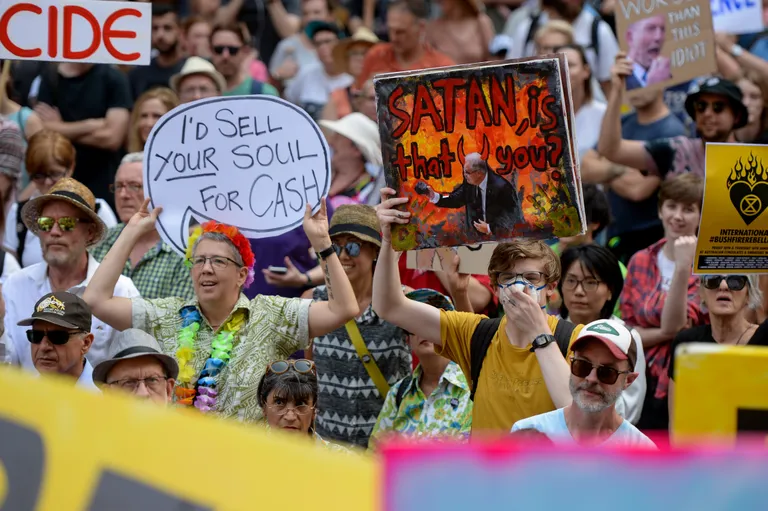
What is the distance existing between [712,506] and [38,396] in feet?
3.43

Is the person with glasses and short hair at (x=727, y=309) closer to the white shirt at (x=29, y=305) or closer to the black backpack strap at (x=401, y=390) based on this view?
the black backpack strap at (x=401, y=390)

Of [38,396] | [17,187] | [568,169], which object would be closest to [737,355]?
[38,396]

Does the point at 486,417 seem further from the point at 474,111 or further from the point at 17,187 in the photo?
the point at 17,187

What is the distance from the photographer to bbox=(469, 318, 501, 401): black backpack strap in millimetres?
4605

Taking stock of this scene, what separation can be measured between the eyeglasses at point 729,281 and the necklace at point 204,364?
79.3 inches

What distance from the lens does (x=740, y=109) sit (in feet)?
22.1

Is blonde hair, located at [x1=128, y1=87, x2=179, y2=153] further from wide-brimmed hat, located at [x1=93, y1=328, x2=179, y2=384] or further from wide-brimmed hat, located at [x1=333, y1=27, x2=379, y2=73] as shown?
wide-brimmed hat, located at [x1=93, y1=328, x2=179, y2=384]

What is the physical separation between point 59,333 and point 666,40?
387cm

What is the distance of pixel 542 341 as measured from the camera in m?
4.35

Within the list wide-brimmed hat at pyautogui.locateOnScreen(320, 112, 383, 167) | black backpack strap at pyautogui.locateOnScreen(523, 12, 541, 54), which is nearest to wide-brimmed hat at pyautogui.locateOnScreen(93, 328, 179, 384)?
wide-brimmed hat at pyautogui.locateOnScreen(320, 112, 383, 167)

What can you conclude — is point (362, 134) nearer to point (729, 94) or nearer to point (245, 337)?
point (729, 94)

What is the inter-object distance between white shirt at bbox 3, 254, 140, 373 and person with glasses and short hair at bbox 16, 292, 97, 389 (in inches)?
15.9

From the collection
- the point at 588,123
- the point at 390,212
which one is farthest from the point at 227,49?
the point at 390,212

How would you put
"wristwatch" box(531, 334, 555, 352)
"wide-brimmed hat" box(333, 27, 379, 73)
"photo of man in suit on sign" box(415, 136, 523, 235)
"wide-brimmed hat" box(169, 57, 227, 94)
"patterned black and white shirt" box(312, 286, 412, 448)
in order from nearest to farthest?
1. "wristwatch" box(531, 334, 555, 352)
2. "photo of man in suit on sign" box(415, 136, 523, 235)
3. "patterned black and white shirt" box(312, 286, 412, 448)
4. "wide-brimmed hat" box(169, 57, 227, 94)
5. "wide-brimmed hat" box(333, 27, 379, 73)
